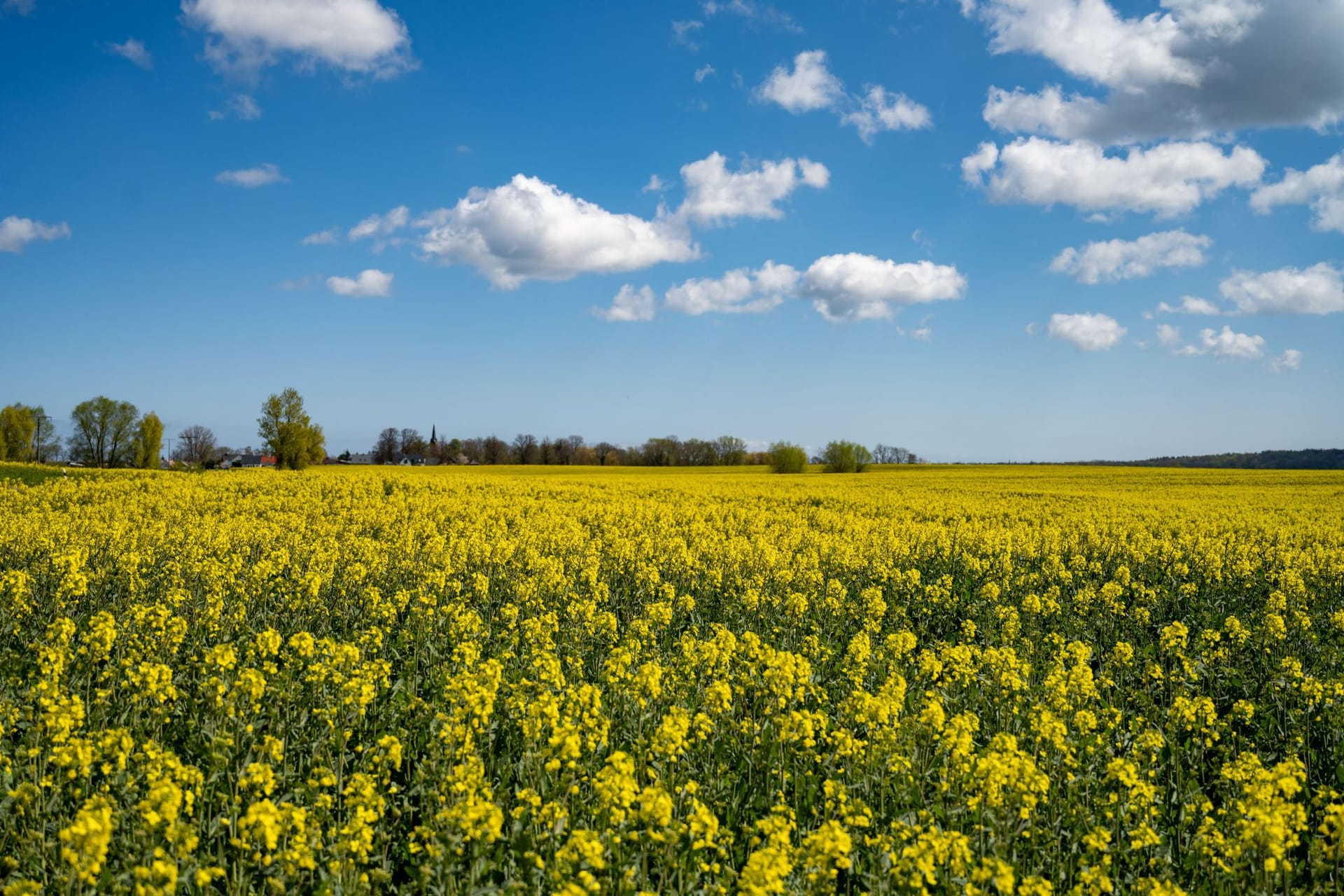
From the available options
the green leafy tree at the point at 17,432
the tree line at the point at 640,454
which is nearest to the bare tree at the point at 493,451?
the tree line at the point at 640,454

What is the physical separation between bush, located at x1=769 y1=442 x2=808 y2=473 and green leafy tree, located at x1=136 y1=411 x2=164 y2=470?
6998 cm

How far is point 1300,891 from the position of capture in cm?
493

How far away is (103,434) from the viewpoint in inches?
3728

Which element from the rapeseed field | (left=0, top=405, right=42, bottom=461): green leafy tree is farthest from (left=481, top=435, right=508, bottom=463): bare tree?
the rapeseed field

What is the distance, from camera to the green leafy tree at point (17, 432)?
85.4m

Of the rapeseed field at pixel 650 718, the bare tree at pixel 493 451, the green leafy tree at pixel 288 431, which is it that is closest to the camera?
the rapeseed field at pixel 650 718

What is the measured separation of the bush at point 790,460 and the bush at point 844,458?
10.4 feet

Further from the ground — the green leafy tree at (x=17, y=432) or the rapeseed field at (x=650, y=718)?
the green leafy tree at (x=17, y=432)

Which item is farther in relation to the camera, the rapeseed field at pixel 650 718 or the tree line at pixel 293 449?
the tree line at pixel 293 449

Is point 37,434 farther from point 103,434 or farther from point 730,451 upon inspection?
point 730,451

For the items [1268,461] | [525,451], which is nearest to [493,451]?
[525,451]

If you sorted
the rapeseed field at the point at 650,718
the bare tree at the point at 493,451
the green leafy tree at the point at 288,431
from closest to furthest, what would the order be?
the rapeseed field at the point at 650,718 < the green leafy tree at the point at 288,431 < the bare tree at the point at 493,451

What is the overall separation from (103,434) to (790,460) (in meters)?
79.0

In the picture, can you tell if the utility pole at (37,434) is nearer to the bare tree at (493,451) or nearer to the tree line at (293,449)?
the tree line at (293,449)
